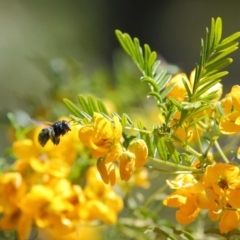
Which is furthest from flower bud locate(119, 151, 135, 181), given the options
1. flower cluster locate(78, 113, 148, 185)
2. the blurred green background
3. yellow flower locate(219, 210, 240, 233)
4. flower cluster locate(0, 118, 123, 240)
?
the blurred green background

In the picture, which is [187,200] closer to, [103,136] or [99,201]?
[103,136]

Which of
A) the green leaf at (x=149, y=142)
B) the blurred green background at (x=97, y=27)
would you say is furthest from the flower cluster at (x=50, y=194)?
the blurred green background at (x=97, y=27)

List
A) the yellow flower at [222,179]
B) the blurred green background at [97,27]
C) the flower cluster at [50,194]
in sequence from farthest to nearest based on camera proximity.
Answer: the blurred green background at [97,27], the flower cluster at [50,194], the yellow flower at [222,179]

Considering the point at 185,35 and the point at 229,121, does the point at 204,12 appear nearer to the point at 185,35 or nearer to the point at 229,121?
the point at 185,35

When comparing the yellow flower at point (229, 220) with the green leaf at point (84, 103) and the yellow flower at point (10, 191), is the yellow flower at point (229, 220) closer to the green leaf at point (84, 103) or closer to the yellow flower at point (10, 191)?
the green leaf at point (84, 103)

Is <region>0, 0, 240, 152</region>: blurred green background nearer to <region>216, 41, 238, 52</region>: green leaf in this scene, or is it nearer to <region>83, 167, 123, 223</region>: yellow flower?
<region>83, 167, 123, 223</region>: yellow flower

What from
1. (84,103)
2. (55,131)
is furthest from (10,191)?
(84,103)
